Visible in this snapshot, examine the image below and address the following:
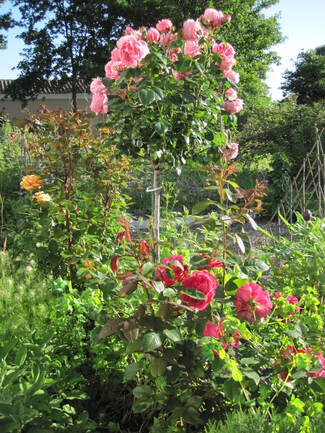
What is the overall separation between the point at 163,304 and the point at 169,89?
138 cm

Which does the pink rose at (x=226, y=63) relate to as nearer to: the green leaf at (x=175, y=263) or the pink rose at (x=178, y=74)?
the pink rose at (x=178, y=74)

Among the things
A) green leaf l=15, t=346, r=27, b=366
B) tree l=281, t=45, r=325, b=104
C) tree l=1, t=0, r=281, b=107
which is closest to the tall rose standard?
green leaf l=15, t=346, r=27, b=366

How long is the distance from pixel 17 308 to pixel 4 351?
1.73ft

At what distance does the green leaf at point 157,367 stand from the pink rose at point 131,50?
146cm

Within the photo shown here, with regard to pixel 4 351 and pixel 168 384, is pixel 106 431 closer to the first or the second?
pixel 168 384

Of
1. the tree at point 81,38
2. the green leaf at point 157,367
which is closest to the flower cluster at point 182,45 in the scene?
Answer: the green leaf at point 157,367

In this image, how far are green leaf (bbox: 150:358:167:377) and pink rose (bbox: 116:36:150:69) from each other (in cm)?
146

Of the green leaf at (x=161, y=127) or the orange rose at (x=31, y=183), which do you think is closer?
the green leaf at (x=161, y=127)

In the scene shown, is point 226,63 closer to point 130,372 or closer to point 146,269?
point 146,269

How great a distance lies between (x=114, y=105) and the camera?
2.81m

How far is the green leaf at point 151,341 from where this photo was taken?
1.76 metres

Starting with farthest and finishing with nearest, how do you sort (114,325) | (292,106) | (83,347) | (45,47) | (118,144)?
(45,47), (292,106), (118,144), (83,347), (114,325)

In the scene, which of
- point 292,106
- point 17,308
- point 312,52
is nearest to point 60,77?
point 292,106

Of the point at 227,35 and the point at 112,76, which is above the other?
the point at 227,35
